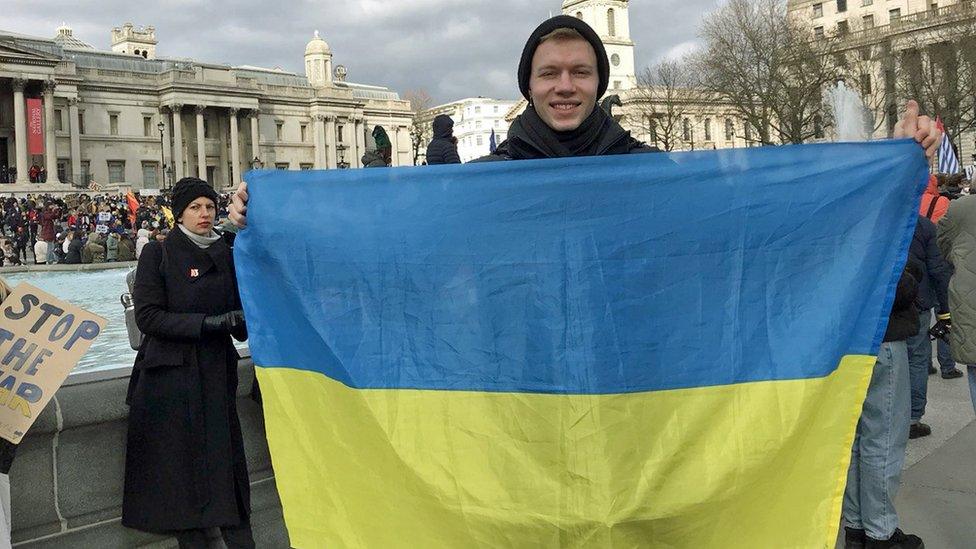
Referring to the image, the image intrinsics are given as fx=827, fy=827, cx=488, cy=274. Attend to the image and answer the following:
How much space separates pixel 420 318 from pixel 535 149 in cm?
62

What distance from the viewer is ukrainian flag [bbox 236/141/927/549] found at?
219cm

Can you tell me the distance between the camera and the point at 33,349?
10.4ft

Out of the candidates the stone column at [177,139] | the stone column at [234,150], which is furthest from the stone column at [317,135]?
the stone column at [177,139]

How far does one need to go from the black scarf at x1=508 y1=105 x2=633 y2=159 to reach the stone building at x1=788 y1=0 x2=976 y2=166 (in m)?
26.2

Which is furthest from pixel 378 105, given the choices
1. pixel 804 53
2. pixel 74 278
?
pixel 74 278

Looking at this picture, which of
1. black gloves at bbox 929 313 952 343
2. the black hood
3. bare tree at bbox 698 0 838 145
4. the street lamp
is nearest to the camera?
black gloves at bbox 929 313 952 343

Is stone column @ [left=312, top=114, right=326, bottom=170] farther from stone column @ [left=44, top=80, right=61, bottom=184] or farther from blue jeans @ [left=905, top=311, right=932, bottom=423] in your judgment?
blue jeans @ [left=905, top=311, right=932, bottom=423]

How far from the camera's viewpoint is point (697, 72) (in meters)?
45.4

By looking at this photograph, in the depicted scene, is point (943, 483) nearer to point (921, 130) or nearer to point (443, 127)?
point (921, 130)

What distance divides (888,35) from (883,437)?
57.3 meters

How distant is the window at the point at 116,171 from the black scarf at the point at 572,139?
248 ft

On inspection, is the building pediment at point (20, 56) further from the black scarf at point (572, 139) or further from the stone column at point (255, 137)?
the black scarf at point (572, 139)

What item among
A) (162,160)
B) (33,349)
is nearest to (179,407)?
(33,349)

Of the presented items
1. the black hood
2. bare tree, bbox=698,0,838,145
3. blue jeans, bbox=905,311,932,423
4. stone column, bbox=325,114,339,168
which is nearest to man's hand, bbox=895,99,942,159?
blue jeans, bbox=905,311,932,423
